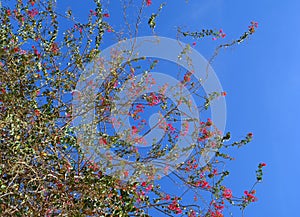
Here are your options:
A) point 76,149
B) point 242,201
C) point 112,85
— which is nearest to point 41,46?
point 112,85

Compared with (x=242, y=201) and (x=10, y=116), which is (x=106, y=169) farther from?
(x=242, y=201)

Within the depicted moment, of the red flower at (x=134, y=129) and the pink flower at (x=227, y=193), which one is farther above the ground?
the red flower at (x=134, y=129)

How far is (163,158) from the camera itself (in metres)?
4.81

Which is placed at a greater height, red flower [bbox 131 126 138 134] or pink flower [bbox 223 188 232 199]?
red flower [bbox 131 126 138 134]

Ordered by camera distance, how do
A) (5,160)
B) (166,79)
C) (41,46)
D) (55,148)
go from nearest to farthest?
(5,160) < (55,148) < (41,46) < (166,79)

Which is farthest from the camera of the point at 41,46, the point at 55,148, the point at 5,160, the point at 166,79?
the point at 166,79

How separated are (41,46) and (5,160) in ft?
4.65

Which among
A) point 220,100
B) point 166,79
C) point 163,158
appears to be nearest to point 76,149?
point 163,158

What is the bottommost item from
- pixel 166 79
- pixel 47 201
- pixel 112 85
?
pixel 47 201

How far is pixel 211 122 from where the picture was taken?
5016mm

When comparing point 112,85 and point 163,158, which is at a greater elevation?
point 112,85

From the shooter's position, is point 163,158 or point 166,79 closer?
point 163,158

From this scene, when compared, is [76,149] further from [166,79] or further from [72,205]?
[166,79]

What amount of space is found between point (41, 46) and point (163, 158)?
1.55 meters
